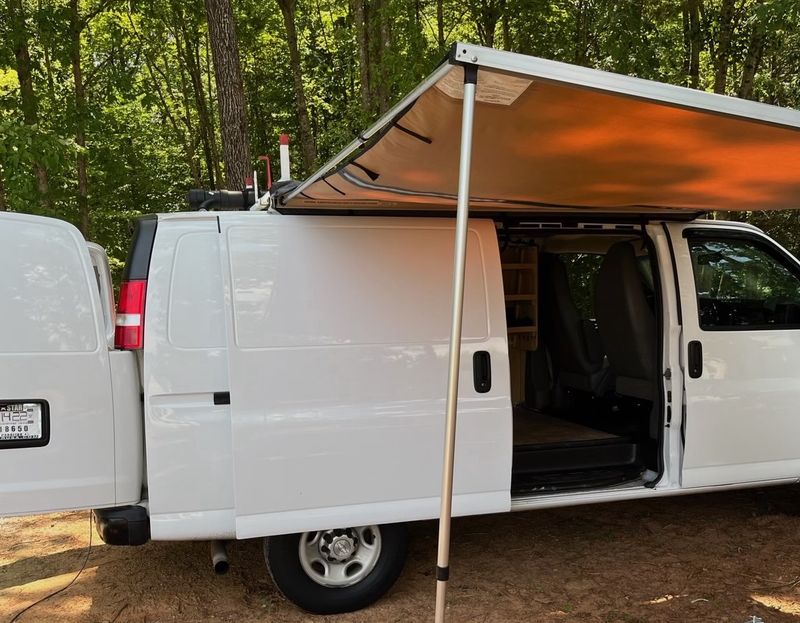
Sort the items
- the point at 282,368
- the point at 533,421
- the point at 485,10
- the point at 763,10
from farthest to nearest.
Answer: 1. the point at 485,10
2. the point at 763,10
3. the point at 533,421
4. the point at 282,368

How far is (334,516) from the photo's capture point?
3.42 meters

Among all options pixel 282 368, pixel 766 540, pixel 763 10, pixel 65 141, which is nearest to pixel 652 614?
pixel 766 540

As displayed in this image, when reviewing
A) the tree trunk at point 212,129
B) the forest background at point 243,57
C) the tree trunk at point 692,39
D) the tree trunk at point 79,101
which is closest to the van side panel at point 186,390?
the forest background at point 243,57

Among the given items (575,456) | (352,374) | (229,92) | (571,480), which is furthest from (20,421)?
(229,92)

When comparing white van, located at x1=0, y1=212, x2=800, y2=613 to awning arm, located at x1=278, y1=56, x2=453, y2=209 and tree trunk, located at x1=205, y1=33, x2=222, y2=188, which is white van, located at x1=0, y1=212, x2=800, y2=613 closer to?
awning arm, located at x1=278, y1=56, x2=453, y2=209

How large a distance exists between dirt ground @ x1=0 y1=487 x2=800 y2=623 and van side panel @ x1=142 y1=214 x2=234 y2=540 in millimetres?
774

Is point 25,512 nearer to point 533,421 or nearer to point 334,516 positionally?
point 334,516

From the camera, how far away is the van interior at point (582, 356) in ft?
14.1

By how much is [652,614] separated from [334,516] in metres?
1.70

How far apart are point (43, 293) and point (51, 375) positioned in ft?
1.17

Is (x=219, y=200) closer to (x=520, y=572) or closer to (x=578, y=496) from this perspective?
(x=578, y=496)

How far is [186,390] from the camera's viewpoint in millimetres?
3252

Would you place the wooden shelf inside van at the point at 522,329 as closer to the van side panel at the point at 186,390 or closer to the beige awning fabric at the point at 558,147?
the beige awning fabric at the point at 558,147

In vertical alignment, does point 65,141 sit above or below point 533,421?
above
